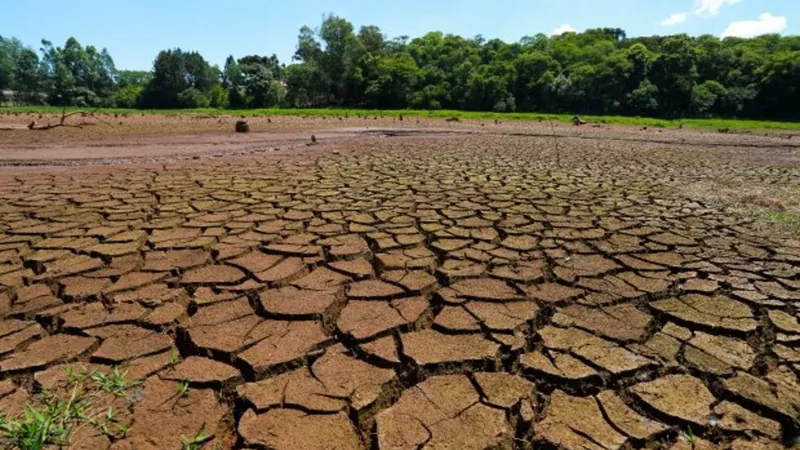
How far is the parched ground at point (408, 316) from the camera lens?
166 centimetres

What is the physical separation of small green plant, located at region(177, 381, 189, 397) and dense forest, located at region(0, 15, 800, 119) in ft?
120

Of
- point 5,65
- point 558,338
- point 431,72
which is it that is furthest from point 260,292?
point 5,65

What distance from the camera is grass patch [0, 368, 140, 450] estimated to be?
1492mm

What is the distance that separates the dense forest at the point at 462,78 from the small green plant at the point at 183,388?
36.7m

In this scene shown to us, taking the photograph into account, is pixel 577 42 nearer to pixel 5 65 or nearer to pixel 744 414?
pixel 744 414

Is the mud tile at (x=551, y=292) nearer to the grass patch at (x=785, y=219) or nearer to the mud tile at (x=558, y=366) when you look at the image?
the mud tile at (x=558, y=366)

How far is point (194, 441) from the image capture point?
154cm

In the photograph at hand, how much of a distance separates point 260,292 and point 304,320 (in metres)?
0.47

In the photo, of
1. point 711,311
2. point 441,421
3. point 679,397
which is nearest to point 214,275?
point 441,421

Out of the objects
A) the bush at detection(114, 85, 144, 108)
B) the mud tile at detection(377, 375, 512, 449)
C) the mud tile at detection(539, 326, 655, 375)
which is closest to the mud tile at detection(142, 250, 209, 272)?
the mud tile at detection(377, 375, 512, 449)

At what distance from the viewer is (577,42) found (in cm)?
6575

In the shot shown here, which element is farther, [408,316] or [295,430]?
[408,316]

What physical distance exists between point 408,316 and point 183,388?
111 centimetres

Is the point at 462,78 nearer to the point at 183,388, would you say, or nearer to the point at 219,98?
the point at 219,98
